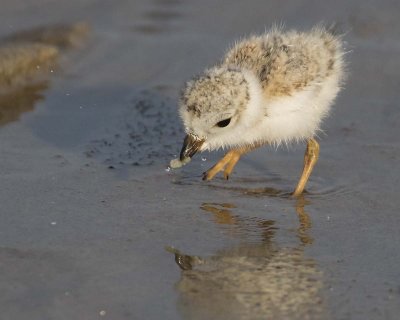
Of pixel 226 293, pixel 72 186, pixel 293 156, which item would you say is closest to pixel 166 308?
pixel 226 293

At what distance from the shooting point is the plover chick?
4.10m

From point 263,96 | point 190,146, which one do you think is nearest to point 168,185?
point 190,146

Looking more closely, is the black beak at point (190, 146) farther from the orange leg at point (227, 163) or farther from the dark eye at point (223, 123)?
the orange leg at point (227, 163)

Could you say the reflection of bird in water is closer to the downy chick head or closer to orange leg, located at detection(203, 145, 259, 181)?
the downy chick head

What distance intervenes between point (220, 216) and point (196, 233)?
0.80 ft

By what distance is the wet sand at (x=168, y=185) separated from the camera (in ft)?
10.8

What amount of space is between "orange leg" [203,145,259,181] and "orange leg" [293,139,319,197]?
26 cm

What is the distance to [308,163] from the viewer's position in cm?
444

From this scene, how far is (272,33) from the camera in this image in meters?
4.66

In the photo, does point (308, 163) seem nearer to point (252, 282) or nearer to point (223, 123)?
point (223, 123)

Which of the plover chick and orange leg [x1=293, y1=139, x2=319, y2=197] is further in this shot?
orange leg [x1=293, y1=139, x2=319, y2=197]

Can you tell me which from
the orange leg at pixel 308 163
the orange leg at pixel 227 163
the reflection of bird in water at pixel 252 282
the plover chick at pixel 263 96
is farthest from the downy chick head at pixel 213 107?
the reflection of bird in water at pixel 252 282

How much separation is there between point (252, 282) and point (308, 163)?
1184 mm

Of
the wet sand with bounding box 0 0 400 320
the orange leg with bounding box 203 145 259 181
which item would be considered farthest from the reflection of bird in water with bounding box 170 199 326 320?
the orange leg with bounding box 203 145 259 181
